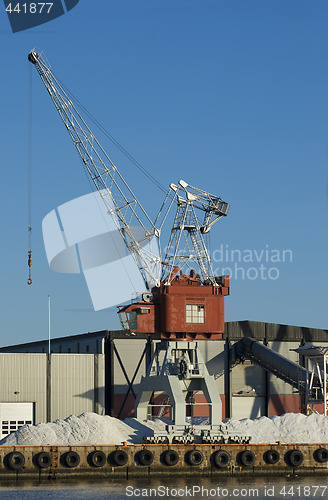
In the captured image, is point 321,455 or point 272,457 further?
point 321,455

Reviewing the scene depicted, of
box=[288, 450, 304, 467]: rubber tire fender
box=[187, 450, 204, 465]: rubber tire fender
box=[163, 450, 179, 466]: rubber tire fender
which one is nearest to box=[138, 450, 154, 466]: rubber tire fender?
box=[163, 450, 179, 466]: rubber tire fender

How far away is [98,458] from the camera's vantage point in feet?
214

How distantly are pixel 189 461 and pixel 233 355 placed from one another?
23.1 metres

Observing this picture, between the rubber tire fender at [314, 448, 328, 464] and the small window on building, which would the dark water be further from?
the small window on building

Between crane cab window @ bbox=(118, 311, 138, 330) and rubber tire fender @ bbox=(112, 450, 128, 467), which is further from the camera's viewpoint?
crane cab window @ bbox=(118, 311, 138, 330)

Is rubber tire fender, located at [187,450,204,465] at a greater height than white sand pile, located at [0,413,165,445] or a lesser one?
lesser

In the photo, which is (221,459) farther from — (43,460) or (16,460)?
(16,460)

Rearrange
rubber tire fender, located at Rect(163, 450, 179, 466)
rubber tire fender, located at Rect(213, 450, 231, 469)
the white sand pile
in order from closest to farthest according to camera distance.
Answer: rubber tire fender, located at Rect(163, 450, 179, 466) → the white sand pile → rubber tire fender, located at Rect(213, 450, 231, 469)

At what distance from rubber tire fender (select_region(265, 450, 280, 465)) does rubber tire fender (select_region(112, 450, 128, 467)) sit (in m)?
10.1

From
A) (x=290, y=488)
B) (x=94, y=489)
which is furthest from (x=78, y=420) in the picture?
(x=290, y=488)

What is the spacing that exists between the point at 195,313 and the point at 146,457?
45.0 feet

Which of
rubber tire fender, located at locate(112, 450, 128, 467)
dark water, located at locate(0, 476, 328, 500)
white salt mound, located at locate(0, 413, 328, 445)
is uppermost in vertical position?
white salt mound, located at locate(0, 413, 328, 445)

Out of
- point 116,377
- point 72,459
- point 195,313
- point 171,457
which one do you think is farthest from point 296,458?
point 116,377

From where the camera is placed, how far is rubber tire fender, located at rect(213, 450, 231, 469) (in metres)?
67.3
